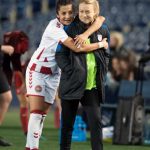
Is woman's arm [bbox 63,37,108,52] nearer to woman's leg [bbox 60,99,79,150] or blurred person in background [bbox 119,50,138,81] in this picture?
woman's leg [bbox 60,99,79,150]

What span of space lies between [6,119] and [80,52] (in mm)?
9008

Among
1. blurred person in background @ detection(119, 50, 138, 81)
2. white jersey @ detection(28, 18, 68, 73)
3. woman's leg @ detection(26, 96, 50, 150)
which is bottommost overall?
blurred person in background @ detection(119, 50, 138, 81)

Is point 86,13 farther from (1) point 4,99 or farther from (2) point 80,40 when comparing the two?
(1) point 4,99

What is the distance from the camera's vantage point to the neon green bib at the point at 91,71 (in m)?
6.49

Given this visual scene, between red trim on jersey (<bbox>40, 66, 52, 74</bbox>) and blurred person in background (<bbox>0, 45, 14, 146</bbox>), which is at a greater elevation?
red trim on jersey (<bbox>40, 66, 52, 74</bbox>)

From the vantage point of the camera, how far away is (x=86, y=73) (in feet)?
21.2

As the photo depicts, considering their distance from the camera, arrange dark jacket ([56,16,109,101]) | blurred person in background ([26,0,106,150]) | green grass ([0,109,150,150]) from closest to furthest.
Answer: dark jacket ([56,16,109,101]), blurred person in background ([26,0,106,150]), green grass ([0,109,150,150])

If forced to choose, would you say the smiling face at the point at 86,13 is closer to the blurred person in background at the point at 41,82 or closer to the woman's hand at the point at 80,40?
the woman's hand at the point at 80,40

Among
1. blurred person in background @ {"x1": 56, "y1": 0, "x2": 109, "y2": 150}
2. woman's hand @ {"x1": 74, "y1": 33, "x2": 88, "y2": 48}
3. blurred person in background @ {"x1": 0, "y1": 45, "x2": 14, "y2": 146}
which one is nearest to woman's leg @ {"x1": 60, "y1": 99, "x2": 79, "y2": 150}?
blurred person in background @ {"x1": 56, "y1": 0, "x2": 109, "y2": 150}

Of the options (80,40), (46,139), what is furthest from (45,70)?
(46,139)

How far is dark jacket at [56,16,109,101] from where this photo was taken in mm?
6441

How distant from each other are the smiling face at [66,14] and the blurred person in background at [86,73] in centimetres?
12

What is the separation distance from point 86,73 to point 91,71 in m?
0.06

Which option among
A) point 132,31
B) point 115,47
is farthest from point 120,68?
point 132,31
